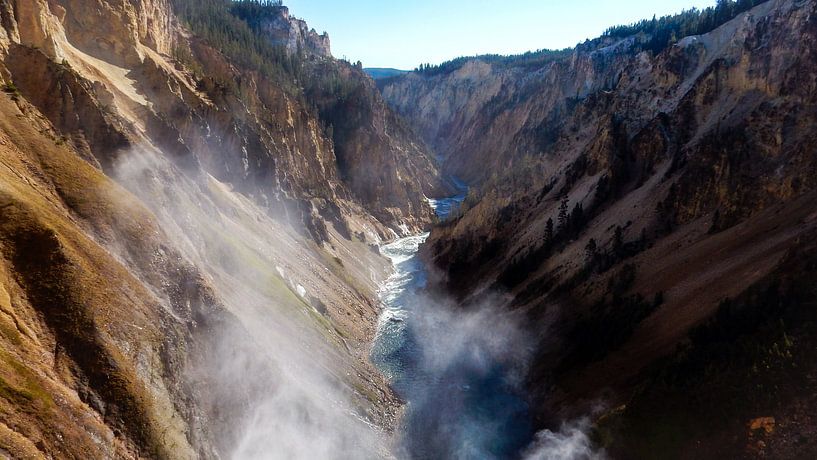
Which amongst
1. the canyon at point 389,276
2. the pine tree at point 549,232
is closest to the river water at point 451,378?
the canyon at point 389,276

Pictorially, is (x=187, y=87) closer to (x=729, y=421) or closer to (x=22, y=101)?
(x=22, y=101)

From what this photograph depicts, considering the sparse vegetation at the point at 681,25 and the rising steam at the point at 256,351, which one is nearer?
the rising steam at the point at 256,351

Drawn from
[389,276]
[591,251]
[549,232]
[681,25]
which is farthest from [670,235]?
[681,25]

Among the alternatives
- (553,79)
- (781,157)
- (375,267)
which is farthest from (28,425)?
(553,79)

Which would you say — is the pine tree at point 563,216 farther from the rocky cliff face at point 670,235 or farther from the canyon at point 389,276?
the canyon at point 389,276

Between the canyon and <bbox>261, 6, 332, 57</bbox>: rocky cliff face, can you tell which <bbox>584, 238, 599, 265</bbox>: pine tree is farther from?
<bbox>261, 6, 332, 57</bbox>: rocky cliff face

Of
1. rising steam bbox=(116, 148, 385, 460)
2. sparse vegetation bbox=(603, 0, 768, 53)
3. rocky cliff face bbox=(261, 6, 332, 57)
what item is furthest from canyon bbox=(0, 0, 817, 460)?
rocky cliff face bbox=(261, 6, 332, 57)

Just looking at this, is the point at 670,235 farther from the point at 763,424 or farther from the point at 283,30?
the point at 283,30
